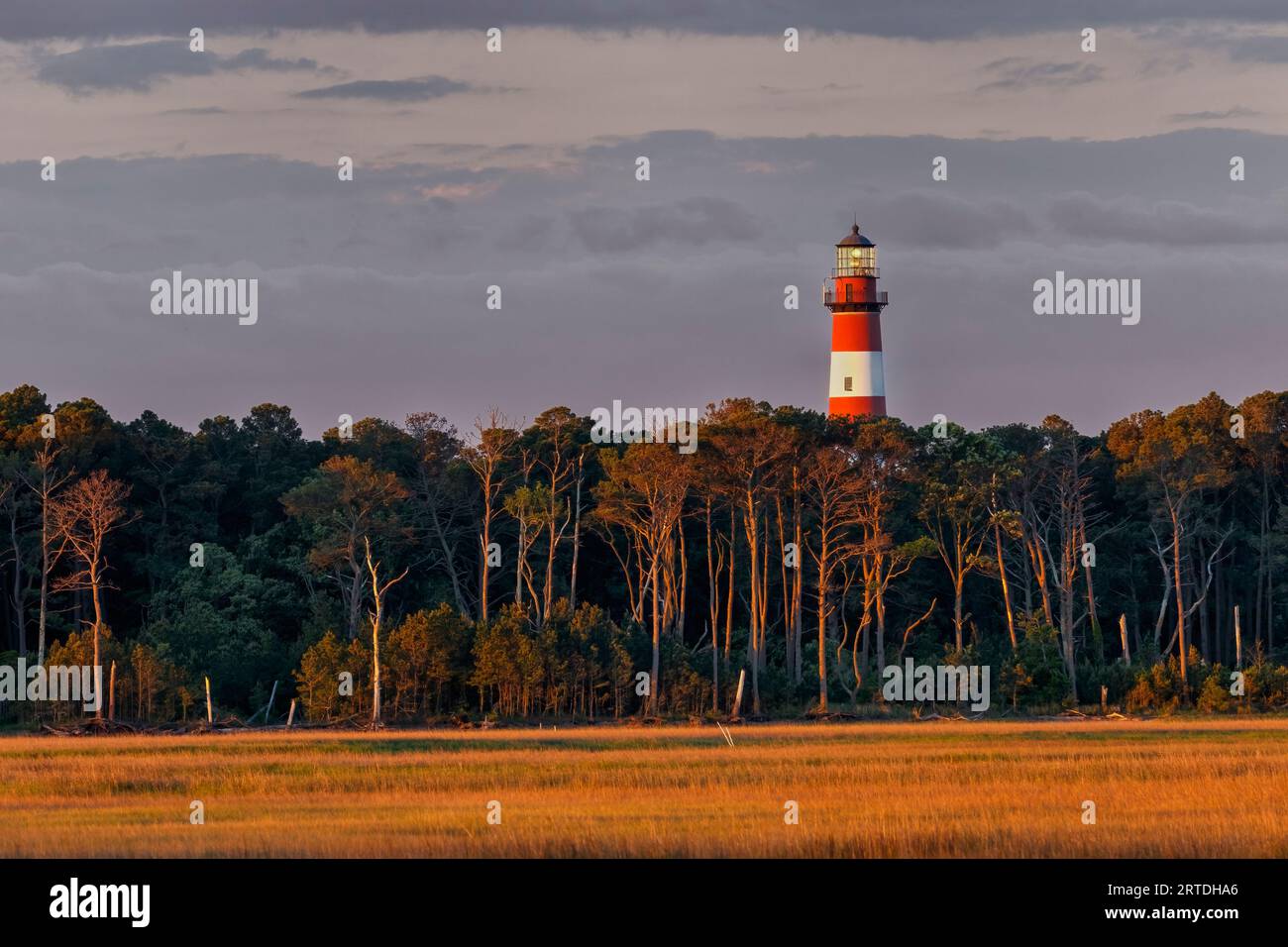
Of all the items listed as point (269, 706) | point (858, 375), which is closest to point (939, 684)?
point (858, 375)

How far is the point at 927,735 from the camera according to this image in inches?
2244

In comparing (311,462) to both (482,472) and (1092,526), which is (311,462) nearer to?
(482,472)

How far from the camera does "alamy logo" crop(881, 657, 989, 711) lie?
6981 centimetres

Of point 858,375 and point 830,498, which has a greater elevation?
point 858,375

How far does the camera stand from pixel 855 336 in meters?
87.8

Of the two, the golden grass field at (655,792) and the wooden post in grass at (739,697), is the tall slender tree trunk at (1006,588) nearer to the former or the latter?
the wooden post in grass at (739,697)

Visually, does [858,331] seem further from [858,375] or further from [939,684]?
[939,684]

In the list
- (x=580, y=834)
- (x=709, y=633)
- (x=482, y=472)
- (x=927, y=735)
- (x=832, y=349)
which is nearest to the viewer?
(x=580, y=834)

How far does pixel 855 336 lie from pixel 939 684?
21550mm

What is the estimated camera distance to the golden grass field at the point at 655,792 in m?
30.3

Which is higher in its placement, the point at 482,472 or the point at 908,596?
the point at 482,472
